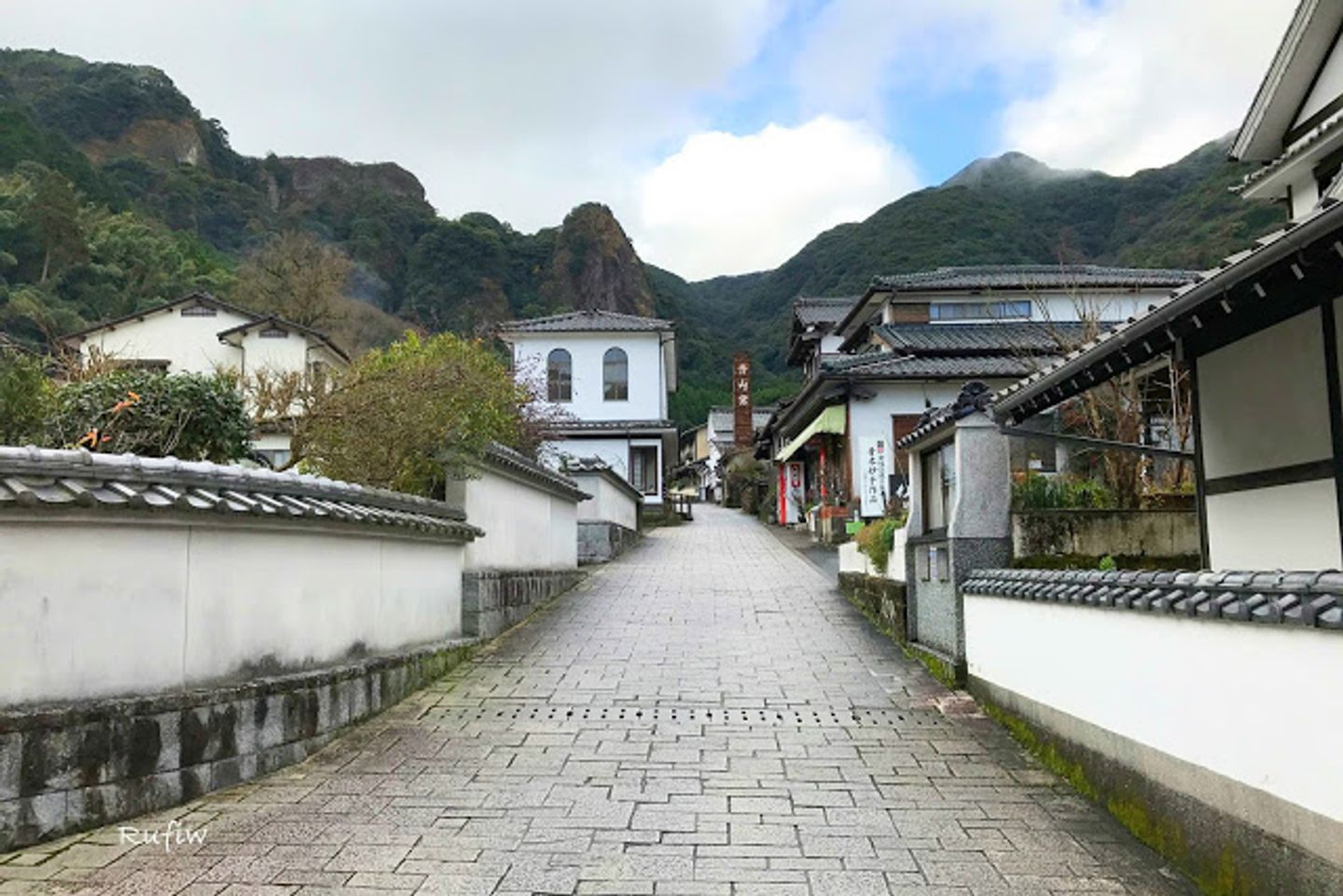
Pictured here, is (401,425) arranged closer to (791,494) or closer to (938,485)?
(938,485)

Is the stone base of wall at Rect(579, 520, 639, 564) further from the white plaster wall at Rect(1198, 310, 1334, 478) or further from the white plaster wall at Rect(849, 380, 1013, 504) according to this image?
the white plaster wall at Rect(1198, 310, 1334, 478)

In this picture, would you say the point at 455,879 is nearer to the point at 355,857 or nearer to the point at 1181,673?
the point at 355,857

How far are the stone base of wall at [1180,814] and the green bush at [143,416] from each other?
7851 mm

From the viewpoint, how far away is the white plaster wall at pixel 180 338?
115 feet

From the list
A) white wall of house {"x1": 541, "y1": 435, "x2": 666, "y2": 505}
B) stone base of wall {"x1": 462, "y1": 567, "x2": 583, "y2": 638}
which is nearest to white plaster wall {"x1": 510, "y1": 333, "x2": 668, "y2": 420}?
white wall of house {"x1": 541, "y1": 435, "x2": 666, "y2": 505}

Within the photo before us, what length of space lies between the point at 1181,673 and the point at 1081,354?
10.2ft

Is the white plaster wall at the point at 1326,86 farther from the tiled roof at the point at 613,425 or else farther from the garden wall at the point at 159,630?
the tiled roof at the point at 613,425

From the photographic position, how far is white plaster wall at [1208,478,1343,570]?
A: 6.82 metres

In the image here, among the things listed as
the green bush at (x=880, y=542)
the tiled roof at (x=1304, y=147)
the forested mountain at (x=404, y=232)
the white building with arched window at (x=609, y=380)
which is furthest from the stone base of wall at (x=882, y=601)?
the forested mountain at (x=404, y=232)

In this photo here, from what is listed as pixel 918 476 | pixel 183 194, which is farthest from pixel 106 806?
pixel 183 194

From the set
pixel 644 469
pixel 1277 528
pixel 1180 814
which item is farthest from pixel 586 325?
pixel 1180 814

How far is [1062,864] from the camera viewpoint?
16.3ft

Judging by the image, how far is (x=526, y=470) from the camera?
1419cm

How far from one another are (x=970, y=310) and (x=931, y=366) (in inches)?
210
